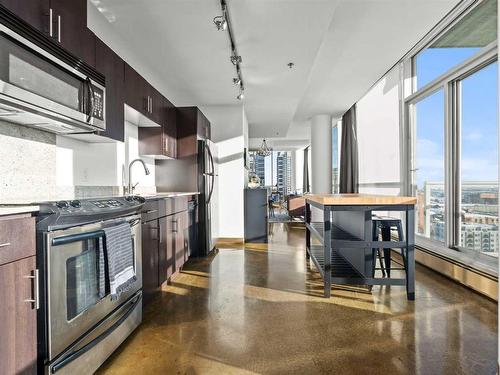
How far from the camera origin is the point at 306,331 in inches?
83.4

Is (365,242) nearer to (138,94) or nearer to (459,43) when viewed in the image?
(459,43)

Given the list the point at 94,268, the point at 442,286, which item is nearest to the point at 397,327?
the point at 442,286

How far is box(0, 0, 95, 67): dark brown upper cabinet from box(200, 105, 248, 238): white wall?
132 inches

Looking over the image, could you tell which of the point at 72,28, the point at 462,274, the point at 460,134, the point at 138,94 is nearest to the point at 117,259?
the point at 72,28

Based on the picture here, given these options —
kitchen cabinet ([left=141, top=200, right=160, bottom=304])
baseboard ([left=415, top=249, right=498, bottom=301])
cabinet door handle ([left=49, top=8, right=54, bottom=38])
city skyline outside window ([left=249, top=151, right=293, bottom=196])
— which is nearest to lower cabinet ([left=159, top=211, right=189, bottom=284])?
kitchen cabinet ([left=141, top=200, right=160, bottom=304])

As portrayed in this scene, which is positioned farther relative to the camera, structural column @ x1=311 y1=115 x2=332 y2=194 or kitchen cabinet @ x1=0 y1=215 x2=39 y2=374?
structural column @ x1=311 y1=115 x2=332 y2=194

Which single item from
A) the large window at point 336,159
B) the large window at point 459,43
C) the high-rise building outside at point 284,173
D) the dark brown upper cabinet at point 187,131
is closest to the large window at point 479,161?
the large window at point 459,43

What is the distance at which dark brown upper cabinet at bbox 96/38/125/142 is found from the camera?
2.48 m

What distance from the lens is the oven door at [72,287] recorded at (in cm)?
137

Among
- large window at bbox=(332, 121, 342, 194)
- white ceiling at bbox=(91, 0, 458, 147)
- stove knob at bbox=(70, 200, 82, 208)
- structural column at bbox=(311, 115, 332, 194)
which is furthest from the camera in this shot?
large window at bbox=(332, 121, 342, 194)

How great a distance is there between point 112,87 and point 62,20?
718mm

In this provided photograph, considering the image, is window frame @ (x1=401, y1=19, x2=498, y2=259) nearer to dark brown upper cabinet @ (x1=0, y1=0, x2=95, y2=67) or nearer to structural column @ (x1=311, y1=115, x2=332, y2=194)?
dark brown upper cabinet @ (x1=0, y1=0, x2=95, y2=67)

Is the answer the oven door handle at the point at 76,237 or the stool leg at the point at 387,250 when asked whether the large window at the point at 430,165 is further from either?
the oven door handle at the point at 76,237

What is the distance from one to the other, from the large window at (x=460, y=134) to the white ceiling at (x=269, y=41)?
1.23 feet
